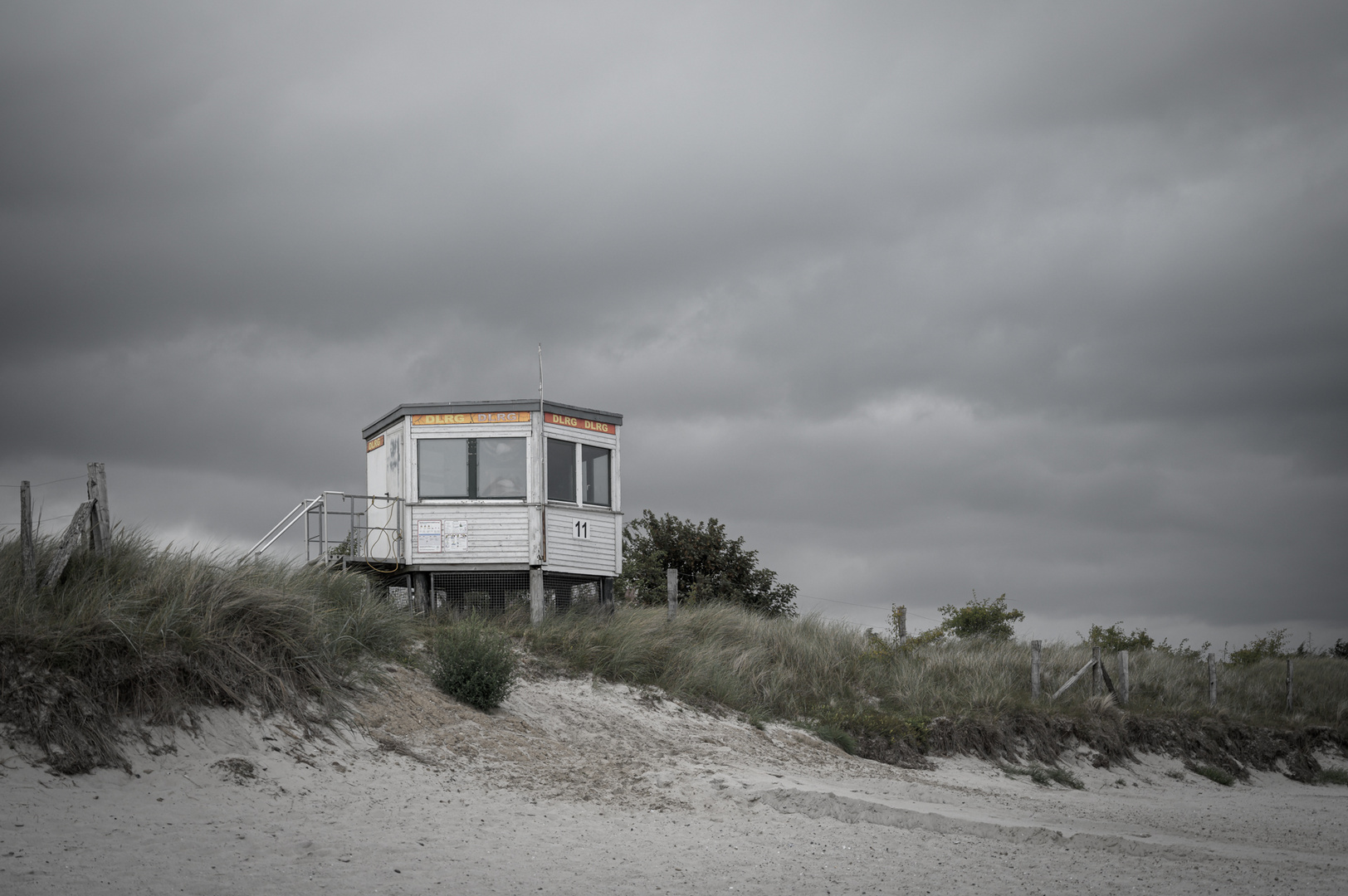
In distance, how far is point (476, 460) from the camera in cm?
1941

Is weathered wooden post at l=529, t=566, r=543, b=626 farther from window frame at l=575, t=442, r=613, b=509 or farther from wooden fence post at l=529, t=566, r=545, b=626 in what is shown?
window frame at l=575, t=442, r=613, b=509

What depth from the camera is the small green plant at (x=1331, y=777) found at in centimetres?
2142

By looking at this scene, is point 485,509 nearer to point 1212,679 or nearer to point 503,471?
point 503,471

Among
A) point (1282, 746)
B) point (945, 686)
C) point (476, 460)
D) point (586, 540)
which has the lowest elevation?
point (1282, 746)

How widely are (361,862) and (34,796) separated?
2.76 meters

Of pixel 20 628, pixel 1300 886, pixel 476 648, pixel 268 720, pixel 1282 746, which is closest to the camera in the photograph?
pixel 1300 886

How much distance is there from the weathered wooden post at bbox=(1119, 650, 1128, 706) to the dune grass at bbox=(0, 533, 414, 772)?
15.8m

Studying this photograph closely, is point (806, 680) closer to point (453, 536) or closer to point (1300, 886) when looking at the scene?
point (453, 536)

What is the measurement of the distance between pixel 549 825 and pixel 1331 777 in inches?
762

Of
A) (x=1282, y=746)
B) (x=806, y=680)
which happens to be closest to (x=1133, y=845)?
(x=806, y=680)

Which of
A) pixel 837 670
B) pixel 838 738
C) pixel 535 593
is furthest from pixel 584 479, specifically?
pixel 838 738

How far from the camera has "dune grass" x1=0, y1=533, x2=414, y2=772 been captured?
368 inches

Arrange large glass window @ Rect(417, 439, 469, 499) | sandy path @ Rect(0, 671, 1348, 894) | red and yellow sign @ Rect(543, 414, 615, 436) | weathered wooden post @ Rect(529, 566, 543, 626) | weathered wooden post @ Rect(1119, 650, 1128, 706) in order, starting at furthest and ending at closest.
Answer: weathered wooden post @ Rect(1119, 650, 1128, 706) → red and yellow sign @ Rect(543, 414, 615, 436) → large glass window @ Rect(417, 439, 469, 499) → weathered wooden post @ Rect(529, 566, 543, 626) → sandy path @ Rect(0, 671, 1348, 894)

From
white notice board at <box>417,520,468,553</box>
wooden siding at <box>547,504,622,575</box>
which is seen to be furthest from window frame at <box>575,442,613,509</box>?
white notice board at <box>417,520,468,553</box>
